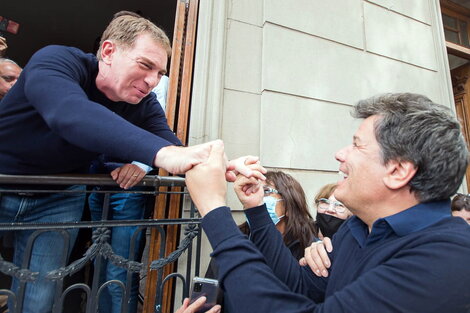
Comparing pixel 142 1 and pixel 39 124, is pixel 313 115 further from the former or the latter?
pixel 142 1

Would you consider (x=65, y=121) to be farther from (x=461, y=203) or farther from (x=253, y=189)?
(x=461, y=203)

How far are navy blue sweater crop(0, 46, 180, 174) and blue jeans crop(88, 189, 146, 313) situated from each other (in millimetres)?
428

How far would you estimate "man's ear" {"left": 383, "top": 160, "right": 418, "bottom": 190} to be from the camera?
929 millimetres

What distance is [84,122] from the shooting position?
102cm

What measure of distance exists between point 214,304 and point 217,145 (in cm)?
74

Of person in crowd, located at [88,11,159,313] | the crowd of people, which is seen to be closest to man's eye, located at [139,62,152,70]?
the crowd of people

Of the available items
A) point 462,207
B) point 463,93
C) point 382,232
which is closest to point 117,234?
point 382,232

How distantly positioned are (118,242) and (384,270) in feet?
5.96

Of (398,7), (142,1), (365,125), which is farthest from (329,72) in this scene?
(142,1)

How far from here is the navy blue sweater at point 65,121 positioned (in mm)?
1011

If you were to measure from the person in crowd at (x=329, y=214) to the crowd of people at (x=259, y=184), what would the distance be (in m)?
0.79

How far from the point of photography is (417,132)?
0.92 metres

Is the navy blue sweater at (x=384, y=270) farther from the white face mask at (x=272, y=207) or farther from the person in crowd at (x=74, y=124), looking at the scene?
the white face mask at (x=272, y=207)

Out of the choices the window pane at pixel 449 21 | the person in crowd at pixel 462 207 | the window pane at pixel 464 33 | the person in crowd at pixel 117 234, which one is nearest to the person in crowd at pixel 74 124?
the person in crowd at pixel 117 234
